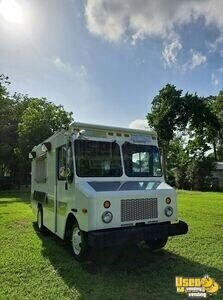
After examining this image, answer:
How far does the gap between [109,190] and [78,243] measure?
133cm

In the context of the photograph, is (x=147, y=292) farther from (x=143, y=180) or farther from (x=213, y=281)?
(x=143, y=180)

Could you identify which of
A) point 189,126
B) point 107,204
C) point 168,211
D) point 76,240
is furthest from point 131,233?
point 189,126

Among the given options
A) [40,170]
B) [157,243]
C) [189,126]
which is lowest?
[157,243]

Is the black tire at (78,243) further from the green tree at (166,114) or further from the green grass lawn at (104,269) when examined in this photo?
the green tree at (166,114)

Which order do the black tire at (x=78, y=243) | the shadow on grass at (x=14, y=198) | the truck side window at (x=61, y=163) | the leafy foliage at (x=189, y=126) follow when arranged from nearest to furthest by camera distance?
the black tire at (x=78, y=243) → the truck side window at (x=61, y=163) → the shadow on grass at (x=14, y=198) → the leafy foliage at (x=189, y=126)

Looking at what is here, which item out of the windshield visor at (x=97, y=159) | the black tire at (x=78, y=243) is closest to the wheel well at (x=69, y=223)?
the black tire at (x=78, y=243)

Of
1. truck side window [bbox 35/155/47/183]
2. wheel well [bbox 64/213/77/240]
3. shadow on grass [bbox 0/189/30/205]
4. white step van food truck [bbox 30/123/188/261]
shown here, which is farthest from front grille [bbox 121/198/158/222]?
shadow on grass [bbox 0/189/30/205]

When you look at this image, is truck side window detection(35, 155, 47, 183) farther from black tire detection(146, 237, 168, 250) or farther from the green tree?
the green tree

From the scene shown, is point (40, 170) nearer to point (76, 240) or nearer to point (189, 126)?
point (76, 240)

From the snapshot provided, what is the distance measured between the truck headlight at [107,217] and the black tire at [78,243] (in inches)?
20.2

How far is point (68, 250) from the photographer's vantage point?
7762 millimetres

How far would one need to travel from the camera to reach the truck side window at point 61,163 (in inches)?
284

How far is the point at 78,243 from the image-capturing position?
6629 mm

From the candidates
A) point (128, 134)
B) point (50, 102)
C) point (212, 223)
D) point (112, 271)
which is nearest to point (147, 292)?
point (112, 271)
